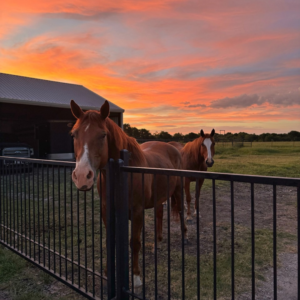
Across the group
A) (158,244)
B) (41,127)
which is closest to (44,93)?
(41,127)

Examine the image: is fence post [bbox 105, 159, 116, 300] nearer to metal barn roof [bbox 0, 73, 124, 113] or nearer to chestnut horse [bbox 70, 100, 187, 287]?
chestnut horse [bbox 70, 100, 187, 287]

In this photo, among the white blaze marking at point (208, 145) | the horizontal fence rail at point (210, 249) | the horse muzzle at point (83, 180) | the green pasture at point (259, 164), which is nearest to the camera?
the horizontal fence rail at point (210, 249)

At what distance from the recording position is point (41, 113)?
1759cm

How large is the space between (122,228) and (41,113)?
17.3 m

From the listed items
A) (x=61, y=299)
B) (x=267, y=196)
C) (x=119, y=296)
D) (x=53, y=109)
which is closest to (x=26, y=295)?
(x=61, y=299)

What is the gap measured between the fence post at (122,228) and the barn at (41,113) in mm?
14323

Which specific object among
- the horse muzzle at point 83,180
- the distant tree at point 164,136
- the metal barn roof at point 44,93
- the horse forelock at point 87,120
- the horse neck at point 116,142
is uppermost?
the metal barn roof at point 44,93

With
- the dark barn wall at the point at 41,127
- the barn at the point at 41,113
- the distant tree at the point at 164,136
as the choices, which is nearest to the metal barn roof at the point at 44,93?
the barn at the point at 41,113

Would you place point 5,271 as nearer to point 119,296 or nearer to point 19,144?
point 119,296

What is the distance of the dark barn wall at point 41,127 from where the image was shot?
16938 millimetres

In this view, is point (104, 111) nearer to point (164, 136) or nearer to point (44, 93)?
point (44, 93)

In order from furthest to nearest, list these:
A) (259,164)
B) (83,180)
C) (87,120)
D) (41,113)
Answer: (41,113) → (259,164) → (87,120) → (83,180)

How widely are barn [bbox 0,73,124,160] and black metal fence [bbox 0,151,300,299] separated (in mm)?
10924

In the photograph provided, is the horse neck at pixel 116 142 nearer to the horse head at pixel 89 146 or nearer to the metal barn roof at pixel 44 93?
the horse head at pixel 89 146
